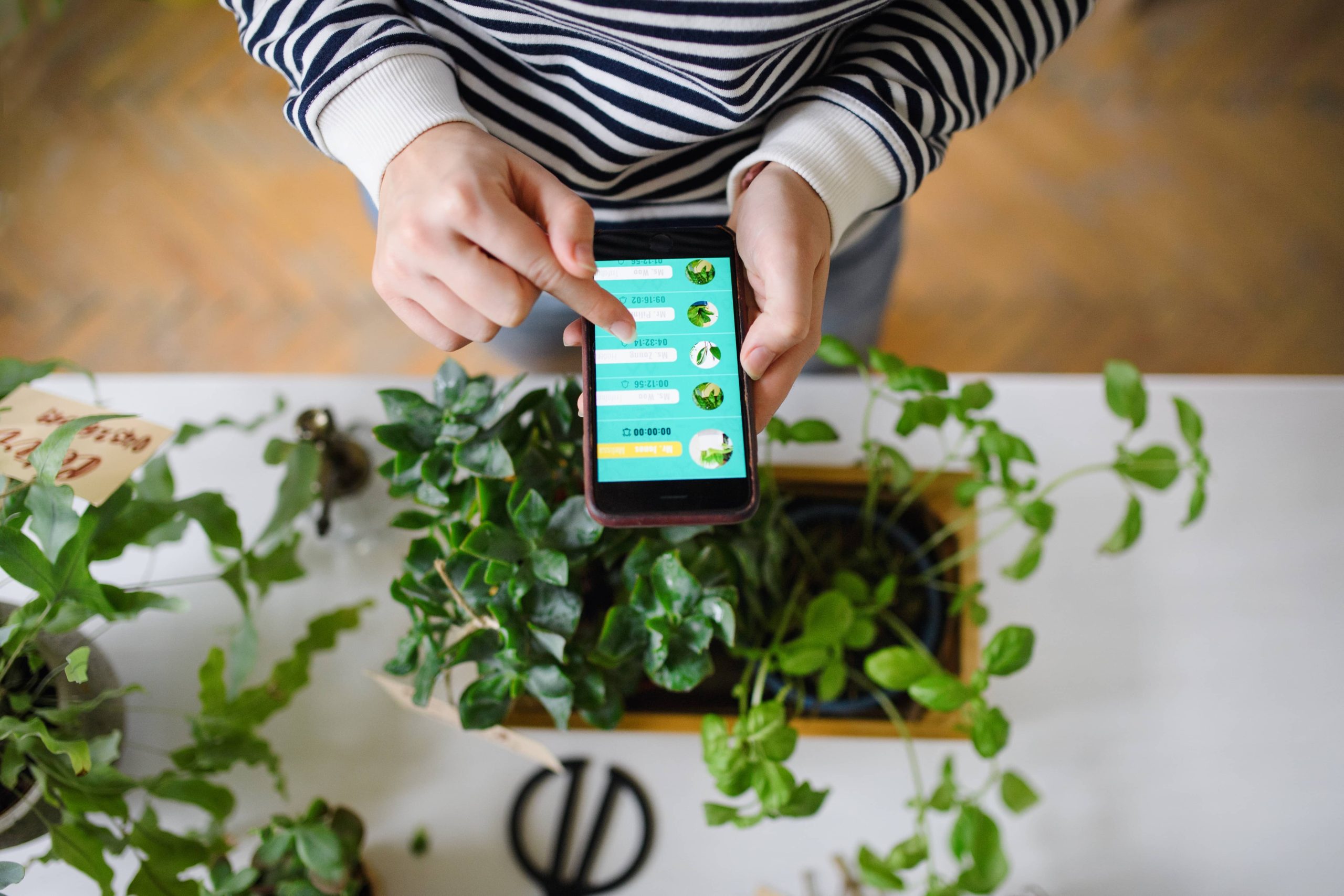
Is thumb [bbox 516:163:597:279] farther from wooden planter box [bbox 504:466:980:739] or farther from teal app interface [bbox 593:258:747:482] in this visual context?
wooden planter box [bbox 504:466:980:739]

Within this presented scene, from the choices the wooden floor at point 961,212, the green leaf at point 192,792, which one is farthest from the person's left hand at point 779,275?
the wooden floor at point 961,212

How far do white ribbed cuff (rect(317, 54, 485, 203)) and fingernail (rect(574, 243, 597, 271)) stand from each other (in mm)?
133

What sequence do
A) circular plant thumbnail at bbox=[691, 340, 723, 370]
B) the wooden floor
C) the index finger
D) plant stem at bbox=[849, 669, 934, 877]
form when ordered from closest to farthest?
the index finger → circular plant thumbnail at bbox=[691, 340, 723, 370] → plant stem at bbox=[849, 669, 934, 877] → the wooden floor

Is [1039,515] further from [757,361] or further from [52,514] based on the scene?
[52,514]

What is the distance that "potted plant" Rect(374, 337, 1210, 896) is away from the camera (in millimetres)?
596

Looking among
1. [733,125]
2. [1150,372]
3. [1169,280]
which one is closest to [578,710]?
[733,125]

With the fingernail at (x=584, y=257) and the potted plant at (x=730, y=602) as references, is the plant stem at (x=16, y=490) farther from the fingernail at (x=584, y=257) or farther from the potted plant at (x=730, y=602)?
the fingernail at (x=584, y=257)

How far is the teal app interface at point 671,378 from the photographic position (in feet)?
1.94

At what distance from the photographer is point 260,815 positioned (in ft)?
2.53

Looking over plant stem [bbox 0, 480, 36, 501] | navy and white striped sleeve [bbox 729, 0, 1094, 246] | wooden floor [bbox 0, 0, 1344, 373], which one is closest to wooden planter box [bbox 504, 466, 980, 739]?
navy and white striped sleeve [bbox 729, 0, 1094, 246]

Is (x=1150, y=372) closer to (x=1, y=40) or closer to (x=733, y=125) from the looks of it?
(x=733, y=125)

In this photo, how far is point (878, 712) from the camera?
30.3 inches

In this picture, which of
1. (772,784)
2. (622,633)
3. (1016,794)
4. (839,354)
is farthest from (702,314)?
(1016,794)

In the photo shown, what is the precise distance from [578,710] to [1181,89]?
2055 millimetres
